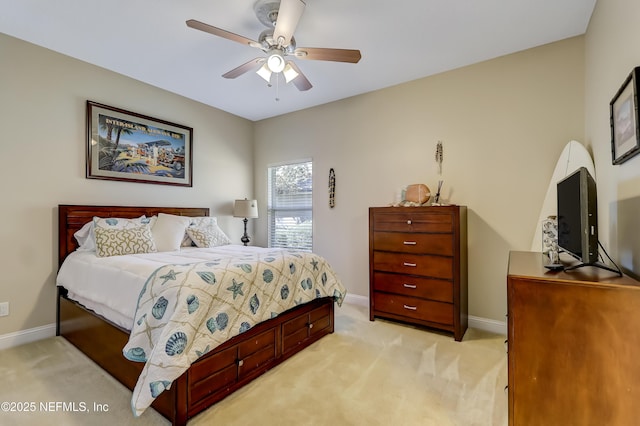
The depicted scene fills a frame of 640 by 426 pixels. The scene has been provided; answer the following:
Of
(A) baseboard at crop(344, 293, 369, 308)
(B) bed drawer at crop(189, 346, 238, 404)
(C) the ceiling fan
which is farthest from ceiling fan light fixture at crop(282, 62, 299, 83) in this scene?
(A) baseboard at crop(344, 293, 369, 308)

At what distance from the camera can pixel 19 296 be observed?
264 cm

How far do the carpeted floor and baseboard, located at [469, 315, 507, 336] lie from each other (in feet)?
0.86

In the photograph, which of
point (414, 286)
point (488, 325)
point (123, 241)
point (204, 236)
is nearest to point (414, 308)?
point (414, 286)

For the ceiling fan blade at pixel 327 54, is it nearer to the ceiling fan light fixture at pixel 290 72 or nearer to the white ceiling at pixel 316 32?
the ceiling fan light fixture at pixel 290 72

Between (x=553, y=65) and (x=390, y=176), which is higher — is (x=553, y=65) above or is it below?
above

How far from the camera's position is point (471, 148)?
3066 mm

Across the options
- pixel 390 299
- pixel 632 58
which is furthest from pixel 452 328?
pixel 632 58

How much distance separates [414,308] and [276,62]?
2601mm

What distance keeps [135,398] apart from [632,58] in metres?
3.03

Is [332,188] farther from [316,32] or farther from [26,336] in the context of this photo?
[26,336]

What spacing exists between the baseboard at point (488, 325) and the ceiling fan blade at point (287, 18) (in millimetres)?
3149

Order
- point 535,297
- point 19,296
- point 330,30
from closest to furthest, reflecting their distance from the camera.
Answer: point 535,297, point 330,30, point 19,296

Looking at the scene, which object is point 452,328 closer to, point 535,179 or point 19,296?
point 535,179

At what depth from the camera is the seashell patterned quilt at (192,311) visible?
152 centimetres
